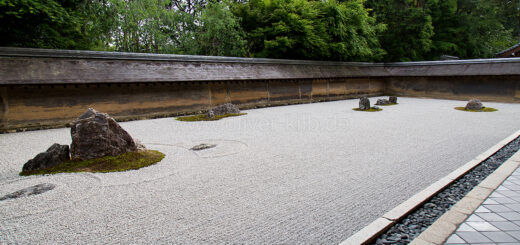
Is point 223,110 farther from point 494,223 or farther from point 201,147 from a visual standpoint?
point 494,223

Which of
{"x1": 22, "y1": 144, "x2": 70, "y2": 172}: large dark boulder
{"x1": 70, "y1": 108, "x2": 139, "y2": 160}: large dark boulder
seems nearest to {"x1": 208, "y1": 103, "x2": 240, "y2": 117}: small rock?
{"x1": 70, "y1": 108, "x2": 139, "y2": 160}: large dark boulder

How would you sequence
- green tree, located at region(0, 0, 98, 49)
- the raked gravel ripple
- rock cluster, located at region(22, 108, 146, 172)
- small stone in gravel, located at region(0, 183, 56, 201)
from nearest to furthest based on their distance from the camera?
the raked gravel ripple, small stone in gravel, located at region(0, 183, 56, 201), rock cluster, located at region(22, 108, 146, 172), green tree, located at region(0, 0, 98, 49)

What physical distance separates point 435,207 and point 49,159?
532cm

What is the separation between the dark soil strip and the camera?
8.12ft

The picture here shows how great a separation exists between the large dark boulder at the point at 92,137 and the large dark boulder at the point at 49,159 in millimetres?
131

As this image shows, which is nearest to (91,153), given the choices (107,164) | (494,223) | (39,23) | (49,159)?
(107,164)

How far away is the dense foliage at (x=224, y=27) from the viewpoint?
11.6 meters

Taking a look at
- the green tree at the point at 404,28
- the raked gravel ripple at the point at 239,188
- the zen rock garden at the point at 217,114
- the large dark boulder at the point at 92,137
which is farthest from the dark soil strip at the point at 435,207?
the green tree at the point at 404,28

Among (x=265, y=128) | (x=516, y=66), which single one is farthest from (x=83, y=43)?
(x=516, y=66)

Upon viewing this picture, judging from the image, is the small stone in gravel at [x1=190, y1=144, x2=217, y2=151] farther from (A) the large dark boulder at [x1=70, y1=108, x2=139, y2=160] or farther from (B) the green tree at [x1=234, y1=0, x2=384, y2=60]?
(B) the green tree at [x1=234, y1=0, x2=384, y2=60]

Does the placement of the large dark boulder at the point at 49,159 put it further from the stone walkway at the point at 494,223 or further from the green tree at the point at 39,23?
the green tree at the point at 39,23

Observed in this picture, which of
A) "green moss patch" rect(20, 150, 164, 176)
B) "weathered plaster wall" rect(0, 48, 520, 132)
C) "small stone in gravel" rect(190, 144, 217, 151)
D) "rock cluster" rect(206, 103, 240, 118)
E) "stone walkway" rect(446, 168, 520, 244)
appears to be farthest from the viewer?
"rock cluster" rect(206, 103, 240, 118)

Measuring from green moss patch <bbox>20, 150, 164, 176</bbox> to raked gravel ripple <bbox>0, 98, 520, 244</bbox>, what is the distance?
18 cm

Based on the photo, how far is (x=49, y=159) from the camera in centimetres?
436
